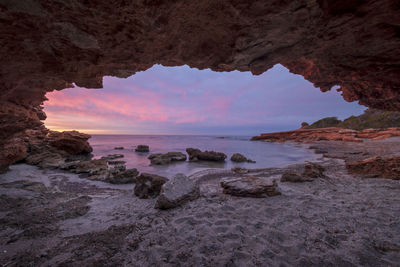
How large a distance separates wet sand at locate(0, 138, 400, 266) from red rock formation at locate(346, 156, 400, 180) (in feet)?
4.78

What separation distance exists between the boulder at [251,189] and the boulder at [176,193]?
1282 millimetres

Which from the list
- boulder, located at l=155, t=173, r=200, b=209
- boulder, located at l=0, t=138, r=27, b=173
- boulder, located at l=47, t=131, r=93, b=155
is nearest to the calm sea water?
boulder, located at l=47, t=131, r=93, b=155

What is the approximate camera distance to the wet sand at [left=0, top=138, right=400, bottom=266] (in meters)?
2.46

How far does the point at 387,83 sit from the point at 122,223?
856cm

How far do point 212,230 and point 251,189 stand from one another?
7.72ft

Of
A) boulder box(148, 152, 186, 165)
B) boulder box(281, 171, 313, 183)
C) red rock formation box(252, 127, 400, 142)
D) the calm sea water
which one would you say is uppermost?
red rock formation box(252, 127, 400, 142)

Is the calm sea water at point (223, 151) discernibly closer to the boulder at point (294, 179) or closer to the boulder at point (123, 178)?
the boulder at point (123, 178)

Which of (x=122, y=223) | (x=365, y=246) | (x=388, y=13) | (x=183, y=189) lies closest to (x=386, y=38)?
(x=388, y=13)

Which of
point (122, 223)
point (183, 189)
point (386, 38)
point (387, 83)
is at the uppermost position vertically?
point (386, 38)

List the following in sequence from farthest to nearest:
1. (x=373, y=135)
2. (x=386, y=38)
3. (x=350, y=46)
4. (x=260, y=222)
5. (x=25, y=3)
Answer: (x=373, y=135), (x=260, y=222), (x=350, y=46), (x=386, y=38), (x=25, y=3)

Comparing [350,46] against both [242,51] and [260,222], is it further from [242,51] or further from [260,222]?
[260,222]

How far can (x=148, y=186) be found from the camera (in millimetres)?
5625

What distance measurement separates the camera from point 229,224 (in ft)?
11.3

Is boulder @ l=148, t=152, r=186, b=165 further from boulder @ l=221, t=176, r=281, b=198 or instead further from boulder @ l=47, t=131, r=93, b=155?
boulder @ l=221, t=176, r=281, b=198
